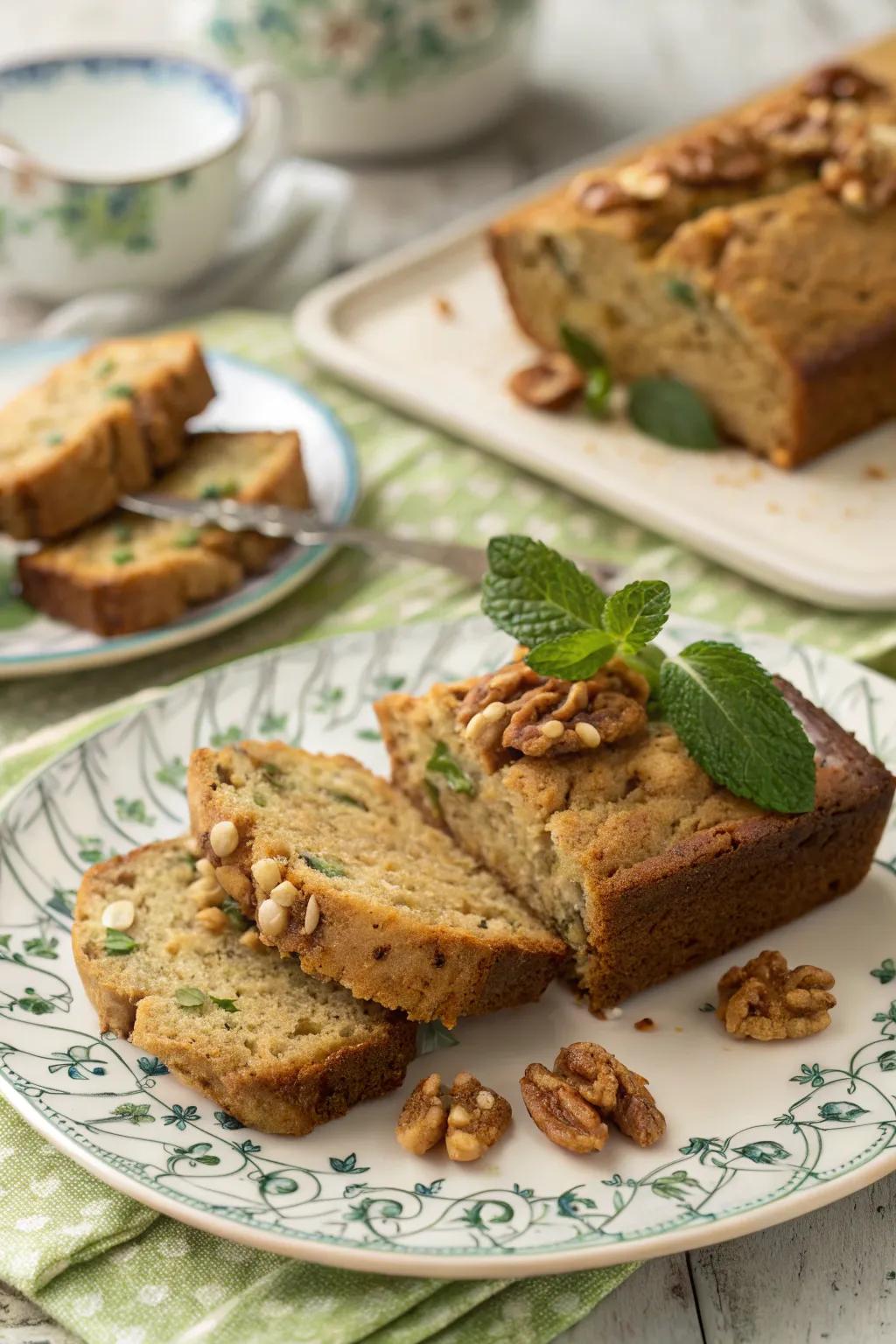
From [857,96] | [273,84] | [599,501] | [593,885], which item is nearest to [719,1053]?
[593,885]

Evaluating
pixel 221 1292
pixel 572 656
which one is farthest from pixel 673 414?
pixel 221 1292

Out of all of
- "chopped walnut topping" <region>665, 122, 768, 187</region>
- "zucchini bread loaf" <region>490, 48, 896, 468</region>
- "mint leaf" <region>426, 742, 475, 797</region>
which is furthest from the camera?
"chopped walnut topping" <region>665, 122, 768, 187</region>

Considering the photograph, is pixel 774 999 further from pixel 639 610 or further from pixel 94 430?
pixel 94 430

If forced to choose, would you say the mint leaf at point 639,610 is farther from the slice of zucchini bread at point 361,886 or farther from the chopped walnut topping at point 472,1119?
the chopped walnut topping at point 472,1119

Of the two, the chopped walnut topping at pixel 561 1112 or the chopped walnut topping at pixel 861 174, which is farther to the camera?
the chopped walnut topping at pixel 861 174

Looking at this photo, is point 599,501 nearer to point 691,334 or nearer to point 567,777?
point 691,334

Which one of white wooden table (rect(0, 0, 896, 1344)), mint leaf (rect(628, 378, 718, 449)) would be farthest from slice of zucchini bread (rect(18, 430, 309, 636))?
white wooden table (rect(0, 0, 896, 1344))

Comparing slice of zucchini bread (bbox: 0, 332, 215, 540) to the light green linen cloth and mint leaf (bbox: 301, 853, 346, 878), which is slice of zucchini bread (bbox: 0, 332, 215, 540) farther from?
mint leaf (bbox: 301, 853, 346, 878)

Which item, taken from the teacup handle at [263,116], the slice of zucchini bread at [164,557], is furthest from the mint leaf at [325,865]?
the teacup handle at [263,116]
